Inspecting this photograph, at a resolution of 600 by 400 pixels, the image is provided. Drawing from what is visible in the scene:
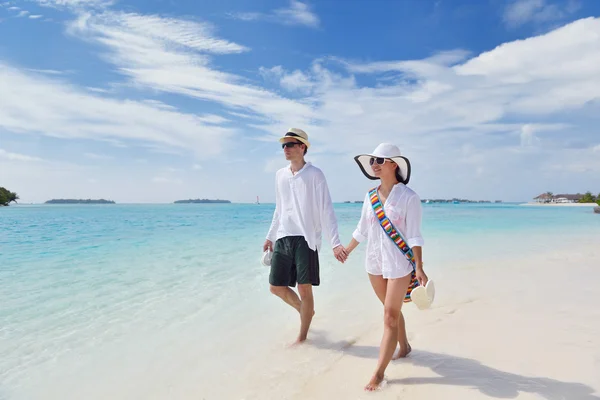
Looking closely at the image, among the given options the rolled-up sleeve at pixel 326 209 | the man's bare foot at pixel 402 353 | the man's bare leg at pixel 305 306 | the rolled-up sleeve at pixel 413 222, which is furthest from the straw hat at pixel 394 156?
the man's bare foot at pixel 402 353

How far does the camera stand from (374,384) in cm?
304

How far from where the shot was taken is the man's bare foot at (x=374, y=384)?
302 centimetres

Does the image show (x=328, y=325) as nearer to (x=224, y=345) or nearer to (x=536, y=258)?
(x=224, y=345)

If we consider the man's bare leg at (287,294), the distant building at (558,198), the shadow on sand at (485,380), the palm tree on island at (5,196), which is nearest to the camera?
the shadow on sand at (485,380)

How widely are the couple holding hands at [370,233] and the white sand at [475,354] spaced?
296 millimetres

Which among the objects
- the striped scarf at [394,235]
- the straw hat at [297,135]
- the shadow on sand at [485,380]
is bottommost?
the shadow on sand at [485,380]

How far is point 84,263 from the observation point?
10.3 m

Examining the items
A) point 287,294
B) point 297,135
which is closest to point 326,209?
point 297,135

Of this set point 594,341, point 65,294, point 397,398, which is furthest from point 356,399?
point 65,294

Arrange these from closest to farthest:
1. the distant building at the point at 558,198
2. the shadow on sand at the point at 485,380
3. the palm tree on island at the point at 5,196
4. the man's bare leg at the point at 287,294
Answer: the shadow on sand at the point at 485,380 < the man's bare leg at the point at 287,294 < the palm tree on island at the point at 5,196 < the distant building at the point at 558,198

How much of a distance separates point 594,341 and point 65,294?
7.40 metres

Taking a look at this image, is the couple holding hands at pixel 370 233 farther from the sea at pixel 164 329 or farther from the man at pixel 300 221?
the sea at pixel 164 329

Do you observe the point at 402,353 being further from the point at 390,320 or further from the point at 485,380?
the point at 390,320

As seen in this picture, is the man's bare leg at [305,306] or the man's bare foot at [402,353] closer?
the man's bare foot at [402,353]
